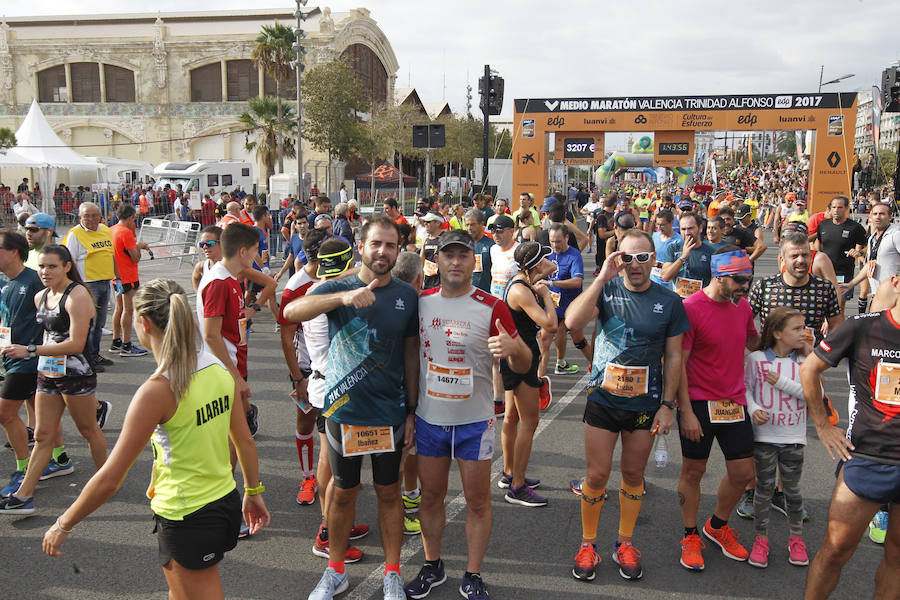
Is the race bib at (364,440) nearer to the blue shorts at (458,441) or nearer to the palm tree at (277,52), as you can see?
the blue shorts at (458,441)

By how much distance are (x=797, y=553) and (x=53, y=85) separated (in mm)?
57433

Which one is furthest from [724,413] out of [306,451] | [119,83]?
[119,83]

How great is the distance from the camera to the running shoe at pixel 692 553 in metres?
3.96

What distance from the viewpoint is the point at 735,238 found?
7250mm

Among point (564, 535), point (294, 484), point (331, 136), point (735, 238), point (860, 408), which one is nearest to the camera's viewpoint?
point (860, 408)

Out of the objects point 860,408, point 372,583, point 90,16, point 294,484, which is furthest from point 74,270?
point 90,16

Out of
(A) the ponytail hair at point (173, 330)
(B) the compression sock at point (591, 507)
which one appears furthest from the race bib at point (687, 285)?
(A) the ponytail hair at point (173, 330)

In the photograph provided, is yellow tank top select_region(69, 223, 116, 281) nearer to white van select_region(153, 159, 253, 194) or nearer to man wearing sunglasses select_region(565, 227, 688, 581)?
man wearing sunglasses select_region(565, 227, 688, 581)

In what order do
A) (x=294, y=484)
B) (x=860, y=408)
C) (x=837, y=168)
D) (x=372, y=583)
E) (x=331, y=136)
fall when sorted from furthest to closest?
(x=331, y=136), (x=837, y=168), (x=294, y=484), (x=372, y=583), (x=860, y=408)

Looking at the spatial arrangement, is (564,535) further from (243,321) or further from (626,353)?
(243,321)

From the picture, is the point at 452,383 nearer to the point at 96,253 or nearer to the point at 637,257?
the point at 637,257

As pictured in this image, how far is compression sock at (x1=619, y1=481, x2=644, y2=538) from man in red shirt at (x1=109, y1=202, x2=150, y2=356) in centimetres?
698

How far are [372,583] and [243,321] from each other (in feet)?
7.06

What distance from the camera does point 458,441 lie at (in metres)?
3.51
